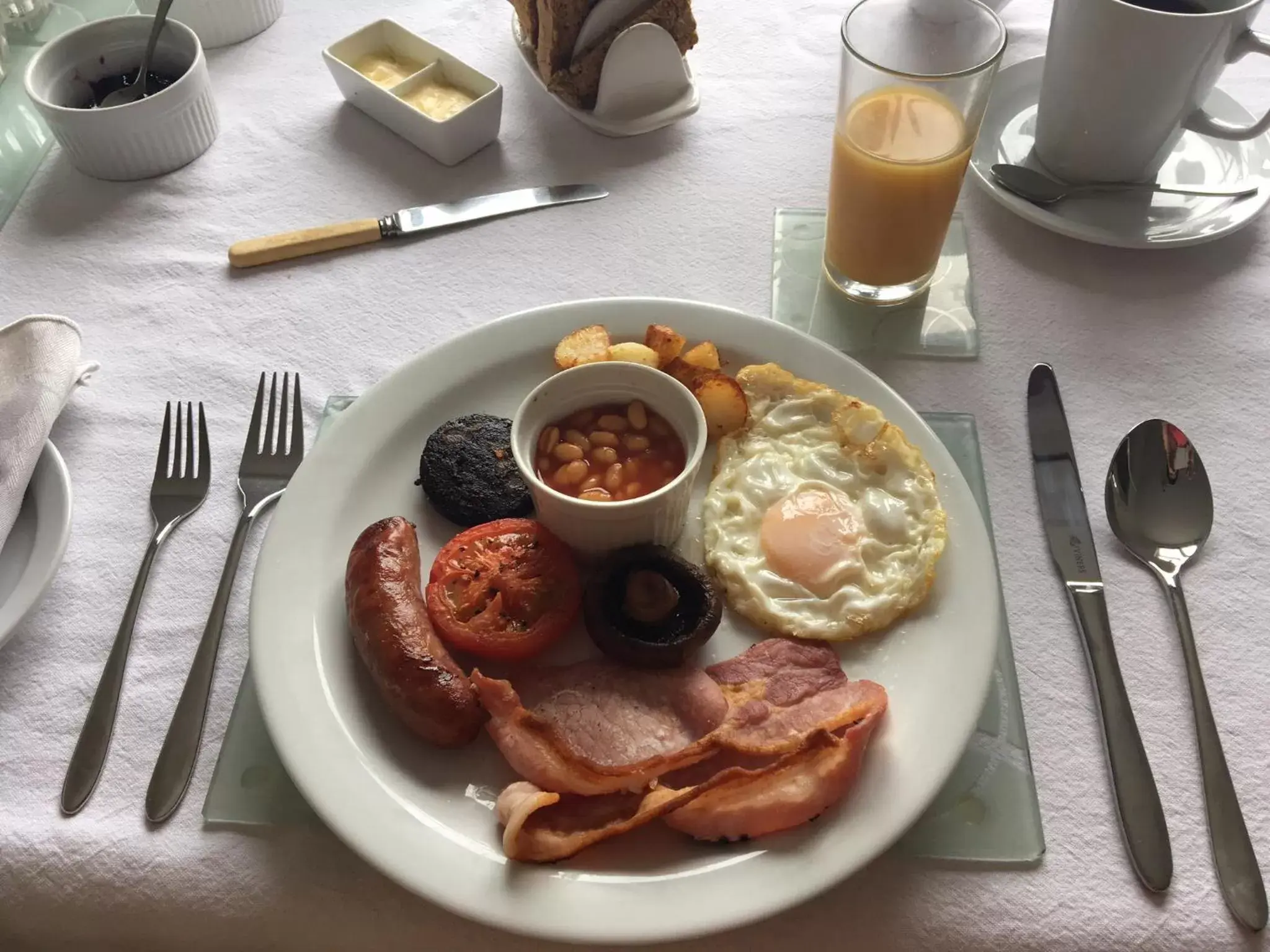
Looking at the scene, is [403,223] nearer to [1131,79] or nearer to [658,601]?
[658,601]

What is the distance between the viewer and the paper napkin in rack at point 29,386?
5.27ft

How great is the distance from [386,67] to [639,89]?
64cm

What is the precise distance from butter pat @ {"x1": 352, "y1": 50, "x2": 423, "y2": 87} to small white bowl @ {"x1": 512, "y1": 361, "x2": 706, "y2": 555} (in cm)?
121

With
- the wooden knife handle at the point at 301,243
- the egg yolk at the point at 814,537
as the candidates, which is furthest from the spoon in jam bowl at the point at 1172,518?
the wooden knife handle at the point at 301,243

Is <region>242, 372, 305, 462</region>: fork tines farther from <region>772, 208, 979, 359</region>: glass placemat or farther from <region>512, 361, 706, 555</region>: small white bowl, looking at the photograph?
<region>772, 208, 979, 359</region>: glass placemat

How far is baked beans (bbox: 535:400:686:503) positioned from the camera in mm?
1572

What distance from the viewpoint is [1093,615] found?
1555 millimetres

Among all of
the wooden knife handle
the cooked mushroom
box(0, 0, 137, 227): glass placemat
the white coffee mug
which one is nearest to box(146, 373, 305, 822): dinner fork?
the wooden knife handle

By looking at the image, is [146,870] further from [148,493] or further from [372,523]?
[148,493]

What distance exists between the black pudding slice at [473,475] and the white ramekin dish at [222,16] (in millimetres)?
1606

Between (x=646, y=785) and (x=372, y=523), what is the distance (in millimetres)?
669

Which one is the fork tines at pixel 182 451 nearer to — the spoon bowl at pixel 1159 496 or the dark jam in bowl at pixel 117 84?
the dark jam in bowl at pixel 117 84

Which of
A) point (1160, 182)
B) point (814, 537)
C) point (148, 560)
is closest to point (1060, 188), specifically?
point (1160, 182)

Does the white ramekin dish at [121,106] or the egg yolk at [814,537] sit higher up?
the white ramekin dish at [121,106]
